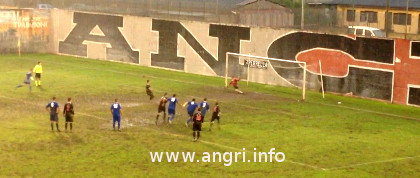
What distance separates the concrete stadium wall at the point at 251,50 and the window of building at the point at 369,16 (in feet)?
18.1

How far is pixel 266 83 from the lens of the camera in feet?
186

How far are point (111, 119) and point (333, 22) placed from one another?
2044cm

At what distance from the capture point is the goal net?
54.8 m

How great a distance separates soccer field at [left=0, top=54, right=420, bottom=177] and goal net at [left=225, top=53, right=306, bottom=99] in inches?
31.1

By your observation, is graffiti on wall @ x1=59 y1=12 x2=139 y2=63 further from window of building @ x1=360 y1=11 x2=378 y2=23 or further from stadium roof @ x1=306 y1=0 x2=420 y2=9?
window of building @ x1=360 y1=11 x2=378 y2=23

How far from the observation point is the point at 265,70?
5653 cm

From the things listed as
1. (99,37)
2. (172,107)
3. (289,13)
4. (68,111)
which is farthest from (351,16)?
(68,111)

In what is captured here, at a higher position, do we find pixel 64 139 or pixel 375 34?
pixel 375 34

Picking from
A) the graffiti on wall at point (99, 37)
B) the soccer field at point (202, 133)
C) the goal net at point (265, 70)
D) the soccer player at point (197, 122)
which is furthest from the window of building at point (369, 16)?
the soccer player at point (197, 122)

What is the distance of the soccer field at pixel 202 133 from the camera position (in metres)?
32.4

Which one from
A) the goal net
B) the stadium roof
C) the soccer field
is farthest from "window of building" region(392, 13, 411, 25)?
the goal net

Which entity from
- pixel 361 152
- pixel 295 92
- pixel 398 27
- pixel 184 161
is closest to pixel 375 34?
pixel 398 27

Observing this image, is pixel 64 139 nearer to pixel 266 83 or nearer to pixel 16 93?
pixel 16 93

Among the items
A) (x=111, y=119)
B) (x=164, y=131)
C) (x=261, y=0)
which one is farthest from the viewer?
(x=261, y=0)
